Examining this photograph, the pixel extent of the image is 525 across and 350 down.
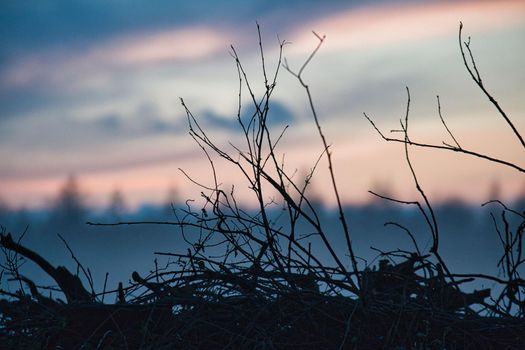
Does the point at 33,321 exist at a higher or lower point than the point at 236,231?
lower

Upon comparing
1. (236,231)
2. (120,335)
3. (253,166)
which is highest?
(253,166)

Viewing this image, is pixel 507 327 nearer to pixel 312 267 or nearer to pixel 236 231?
pixel 312 267

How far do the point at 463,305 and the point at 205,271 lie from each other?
152 centimetres

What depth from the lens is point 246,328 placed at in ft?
12.8

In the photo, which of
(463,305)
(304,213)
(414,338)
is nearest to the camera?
(414,338)

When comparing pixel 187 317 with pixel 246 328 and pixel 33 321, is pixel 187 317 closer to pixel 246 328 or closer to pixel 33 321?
pixel 246 328

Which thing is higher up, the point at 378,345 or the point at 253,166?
the point at 253,166

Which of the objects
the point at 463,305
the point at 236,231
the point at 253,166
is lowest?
the point at 463,305

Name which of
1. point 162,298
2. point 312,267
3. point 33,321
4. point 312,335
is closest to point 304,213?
point 312,267

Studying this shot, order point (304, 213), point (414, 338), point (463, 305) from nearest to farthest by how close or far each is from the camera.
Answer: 1. point (414, 338)
2. point (304, 213)
3. point (463, 305)

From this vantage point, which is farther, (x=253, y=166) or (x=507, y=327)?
(x=253, y=166)

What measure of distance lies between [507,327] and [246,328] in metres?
1.42

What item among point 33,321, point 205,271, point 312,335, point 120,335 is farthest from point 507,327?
point 33,321

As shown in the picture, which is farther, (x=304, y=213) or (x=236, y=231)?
(x=236, y=231)
